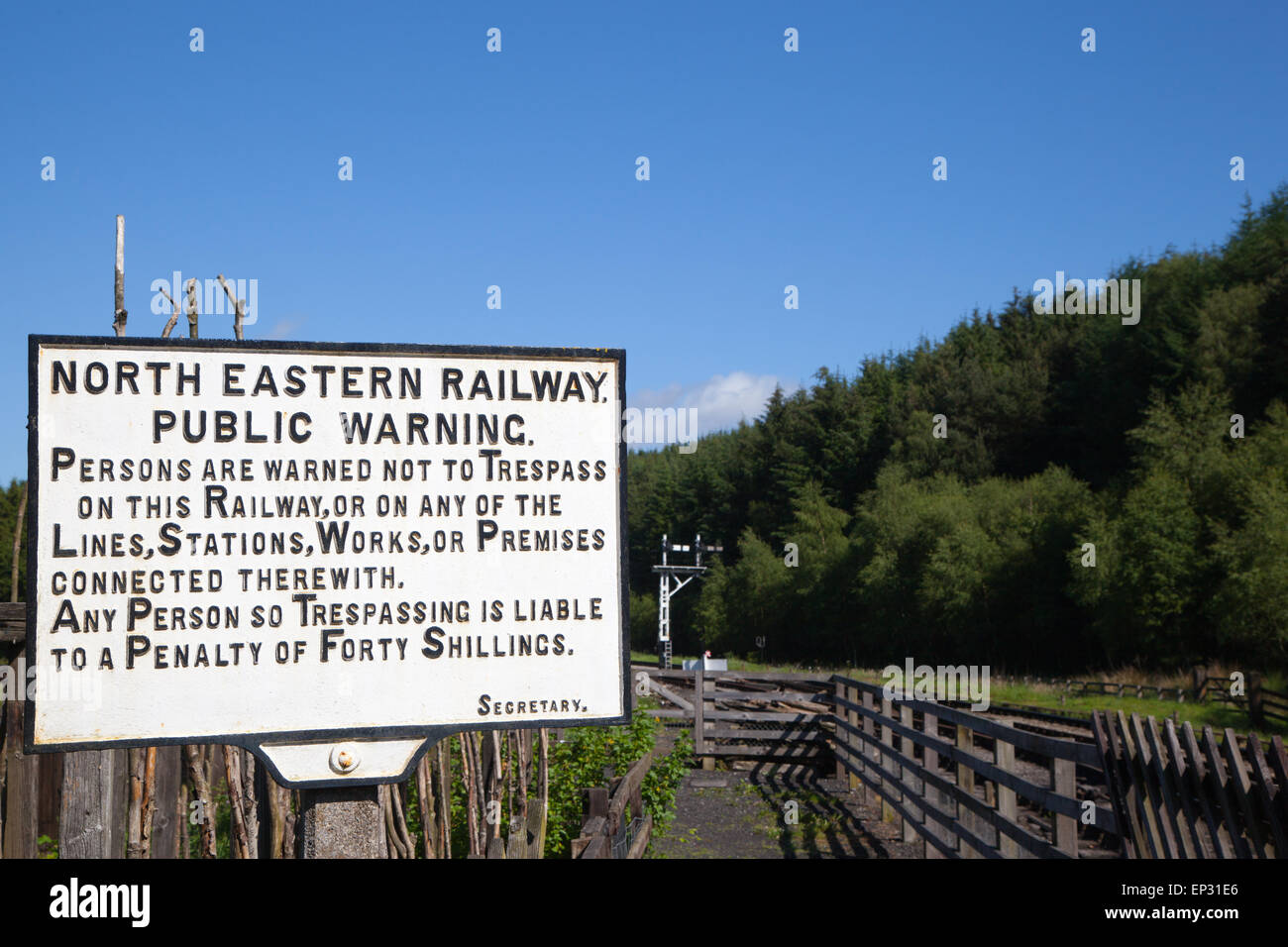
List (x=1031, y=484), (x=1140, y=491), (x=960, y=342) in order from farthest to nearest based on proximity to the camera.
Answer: (x=960, y=342)
(x=1031, y=484)
(x=1140, y=491)

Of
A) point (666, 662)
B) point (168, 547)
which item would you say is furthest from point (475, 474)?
point (666, 662)

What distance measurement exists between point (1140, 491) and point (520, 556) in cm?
4352

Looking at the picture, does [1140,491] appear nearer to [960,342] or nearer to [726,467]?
[960,342]

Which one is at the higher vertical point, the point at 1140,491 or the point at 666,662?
the point at 1140,491

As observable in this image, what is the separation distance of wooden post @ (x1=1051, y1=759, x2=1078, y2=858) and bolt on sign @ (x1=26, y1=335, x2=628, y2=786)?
3704 millimetres

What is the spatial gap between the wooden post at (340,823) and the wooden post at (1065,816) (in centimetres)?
416

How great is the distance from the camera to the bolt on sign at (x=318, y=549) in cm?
317

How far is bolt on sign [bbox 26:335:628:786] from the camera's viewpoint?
3168mm

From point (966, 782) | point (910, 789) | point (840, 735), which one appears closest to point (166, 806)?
point (966, 782)

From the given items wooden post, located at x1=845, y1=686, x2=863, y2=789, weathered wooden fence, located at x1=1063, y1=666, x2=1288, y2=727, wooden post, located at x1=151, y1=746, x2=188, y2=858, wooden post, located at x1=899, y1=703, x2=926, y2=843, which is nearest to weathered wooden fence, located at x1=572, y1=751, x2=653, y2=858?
wooden post, located at x1=151, y1=746, x2=188, y2=858

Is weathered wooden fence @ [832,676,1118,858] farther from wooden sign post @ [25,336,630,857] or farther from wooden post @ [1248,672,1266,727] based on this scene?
wooden post @ [1248,672,1266,727]

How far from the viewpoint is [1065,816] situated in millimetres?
5934

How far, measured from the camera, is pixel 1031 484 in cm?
6153
